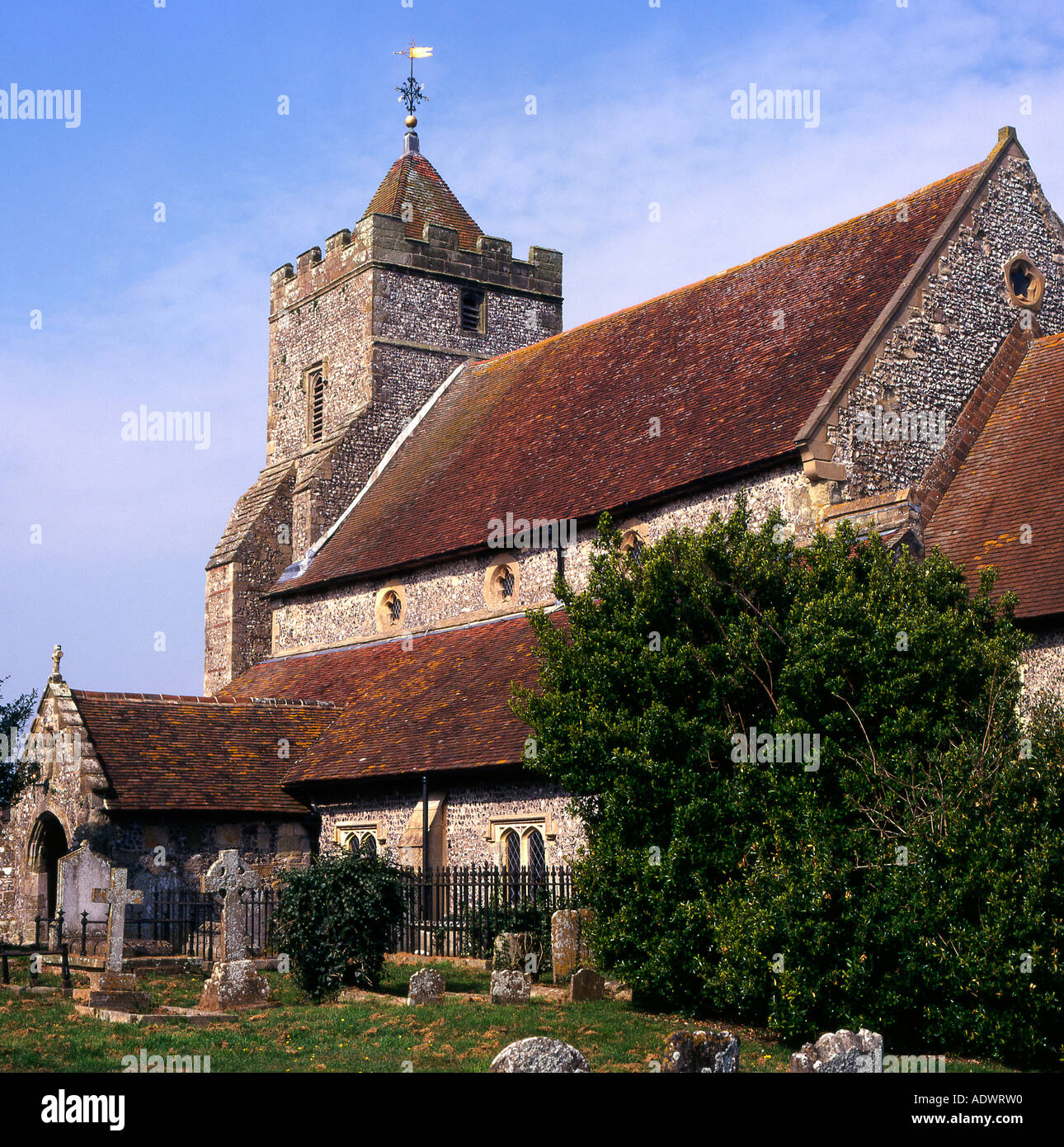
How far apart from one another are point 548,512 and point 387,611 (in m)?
5.26

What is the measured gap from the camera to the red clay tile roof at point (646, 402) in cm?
2048

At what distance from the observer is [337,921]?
15.4m

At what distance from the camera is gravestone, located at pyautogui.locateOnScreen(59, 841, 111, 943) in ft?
61.2

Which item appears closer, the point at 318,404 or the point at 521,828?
the point at 521,828

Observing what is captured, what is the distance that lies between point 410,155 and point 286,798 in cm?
1899

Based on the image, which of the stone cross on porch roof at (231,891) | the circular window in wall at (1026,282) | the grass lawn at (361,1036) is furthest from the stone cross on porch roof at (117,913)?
the circular window in wall at (1026,282)

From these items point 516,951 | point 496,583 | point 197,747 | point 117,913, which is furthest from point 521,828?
point 197,747

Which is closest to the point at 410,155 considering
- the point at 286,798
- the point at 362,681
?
the point at 362,681

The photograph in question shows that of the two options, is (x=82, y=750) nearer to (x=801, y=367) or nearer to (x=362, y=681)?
(x=362, y=681)

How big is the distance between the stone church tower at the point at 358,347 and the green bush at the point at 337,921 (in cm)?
1458

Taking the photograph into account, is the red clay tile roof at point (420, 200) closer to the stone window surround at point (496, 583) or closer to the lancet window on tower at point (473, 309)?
the lancet window on tower at point (473, 309)

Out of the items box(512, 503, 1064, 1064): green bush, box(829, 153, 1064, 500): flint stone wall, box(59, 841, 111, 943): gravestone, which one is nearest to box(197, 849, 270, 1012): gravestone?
box(59, 841, 111, 943): gravestone

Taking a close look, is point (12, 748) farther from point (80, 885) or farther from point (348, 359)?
point (348, 359)

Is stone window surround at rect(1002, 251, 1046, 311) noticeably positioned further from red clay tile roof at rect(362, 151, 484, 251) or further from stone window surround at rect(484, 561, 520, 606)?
red clay tile roof at rect(362, 151, 484, 251)
